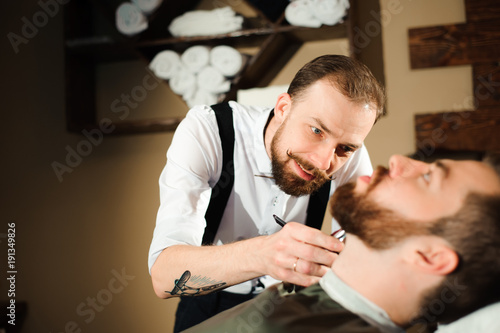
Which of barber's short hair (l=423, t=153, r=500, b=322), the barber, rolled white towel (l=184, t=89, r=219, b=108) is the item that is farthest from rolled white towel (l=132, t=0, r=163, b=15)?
barber's short hair (l=423, t=153, r=500, b=322)

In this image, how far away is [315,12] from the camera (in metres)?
2.03

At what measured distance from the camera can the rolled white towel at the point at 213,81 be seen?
2166 mm

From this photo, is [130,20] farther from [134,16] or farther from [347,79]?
[347,79]

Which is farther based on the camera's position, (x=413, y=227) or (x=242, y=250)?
(x=242, y=250)

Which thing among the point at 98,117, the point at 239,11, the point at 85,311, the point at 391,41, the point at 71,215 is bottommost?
the point at 85,311

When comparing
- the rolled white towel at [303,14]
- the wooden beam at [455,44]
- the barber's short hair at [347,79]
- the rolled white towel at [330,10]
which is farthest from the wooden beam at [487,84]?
the barber's short hair at [347,79]

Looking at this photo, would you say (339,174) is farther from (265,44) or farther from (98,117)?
(98,117)

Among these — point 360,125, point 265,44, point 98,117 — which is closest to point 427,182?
point 360,125

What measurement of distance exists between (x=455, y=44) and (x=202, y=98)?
1.47m

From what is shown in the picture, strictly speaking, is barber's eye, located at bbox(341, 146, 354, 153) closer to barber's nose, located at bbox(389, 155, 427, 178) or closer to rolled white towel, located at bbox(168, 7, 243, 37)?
barber's nose, located at bbox(389, 155, 427, 178)

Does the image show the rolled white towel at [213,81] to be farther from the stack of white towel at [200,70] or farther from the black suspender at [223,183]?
the black suspender at [223,183]

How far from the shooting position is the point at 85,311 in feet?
8.21

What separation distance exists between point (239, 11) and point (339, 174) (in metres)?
1.33

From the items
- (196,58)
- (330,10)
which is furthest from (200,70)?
(330,10)
